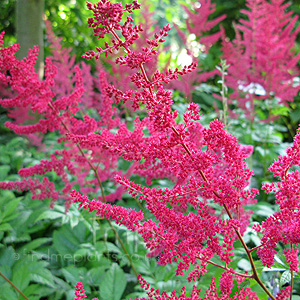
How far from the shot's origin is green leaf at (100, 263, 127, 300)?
1.69 meters

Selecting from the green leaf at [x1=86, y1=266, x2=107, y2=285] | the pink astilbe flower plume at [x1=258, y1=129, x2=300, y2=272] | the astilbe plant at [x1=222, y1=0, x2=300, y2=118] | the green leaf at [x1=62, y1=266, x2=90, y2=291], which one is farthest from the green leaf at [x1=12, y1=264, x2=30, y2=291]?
the astilbe plant at [x1=222, y1=0, x2=300, y2=118]

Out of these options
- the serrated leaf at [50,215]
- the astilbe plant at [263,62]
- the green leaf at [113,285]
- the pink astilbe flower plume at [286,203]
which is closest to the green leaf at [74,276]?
the green leaf at [113,285]

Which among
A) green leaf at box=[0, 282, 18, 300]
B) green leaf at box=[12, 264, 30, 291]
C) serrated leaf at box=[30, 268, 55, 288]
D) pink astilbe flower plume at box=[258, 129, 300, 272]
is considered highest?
pink astilbe flower plume at box=[258, 129, 300, 272]

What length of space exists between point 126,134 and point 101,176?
0.73 m

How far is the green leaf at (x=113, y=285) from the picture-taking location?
169cm

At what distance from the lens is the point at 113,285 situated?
175cm

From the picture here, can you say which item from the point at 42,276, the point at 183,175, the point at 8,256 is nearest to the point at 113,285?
the point at 42,276

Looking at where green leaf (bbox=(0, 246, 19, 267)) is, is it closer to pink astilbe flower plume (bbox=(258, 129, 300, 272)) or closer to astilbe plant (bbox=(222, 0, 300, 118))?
pink astilbe flower plume (bbox=(258, 129, 300, 272))

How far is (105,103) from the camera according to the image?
71.0 inches

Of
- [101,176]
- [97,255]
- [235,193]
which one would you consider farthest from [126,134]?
[97,255]

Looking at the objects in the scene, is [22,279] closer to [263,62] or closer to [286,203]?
[286,203]

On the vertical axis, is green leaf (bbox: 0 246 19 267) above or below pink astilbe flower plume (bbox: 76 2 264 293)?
below

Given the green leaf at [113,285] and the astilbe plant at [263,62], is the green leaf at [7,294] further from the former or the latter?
the astilbe plant at [263,62]

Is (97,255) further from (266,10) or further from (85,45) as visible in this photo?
(85,45)
